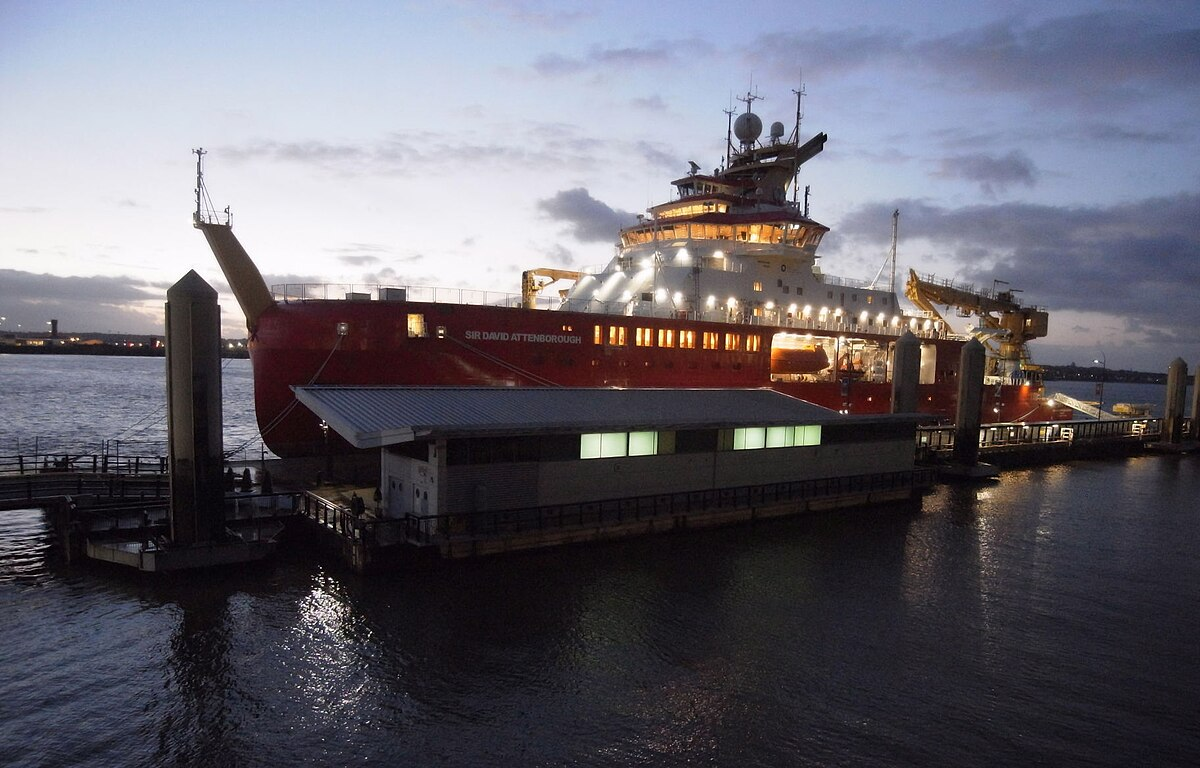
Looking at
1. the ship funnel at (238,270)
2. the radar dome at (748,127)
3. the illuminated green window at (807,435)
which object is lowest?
the illuminated green window at (807,435)

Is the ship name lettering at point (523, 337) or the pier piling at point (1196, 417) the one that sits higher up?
the ship name lettering at point (523, 337)

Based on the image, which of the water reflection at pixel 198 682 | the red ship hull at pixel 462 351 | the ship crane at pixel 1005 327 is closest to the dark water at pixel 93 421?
the red ship hull at pixel 462 351

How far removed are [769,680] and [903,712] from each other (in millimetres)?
2533

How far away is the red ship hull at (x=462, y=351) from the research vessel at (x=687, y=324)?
6 centimetres

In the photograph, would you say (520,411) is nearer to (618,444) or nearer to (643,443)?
(618,444)

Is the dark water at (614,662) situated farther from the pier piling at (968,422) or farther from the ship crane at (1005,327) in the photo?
the ship crane at (1005,327)

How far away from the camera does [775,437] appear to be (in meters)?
27.1

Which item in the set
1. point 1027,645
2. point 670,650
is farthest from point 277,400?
point 1027,645

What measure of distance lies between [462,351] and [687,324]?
11895mm

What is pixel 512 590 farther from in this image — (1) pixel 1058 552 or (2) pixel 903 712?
(1) pixel 1058 552

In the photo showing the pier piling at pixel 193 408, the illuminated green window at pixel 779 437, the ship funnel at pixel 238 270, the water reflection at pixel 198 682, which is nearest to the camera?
the water reflection at pixel 198 682

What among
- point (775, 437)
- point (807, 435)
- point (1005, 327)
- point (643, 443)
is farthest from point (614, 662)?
point (1005, 327)

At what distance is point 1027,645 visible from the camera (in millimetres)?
16781

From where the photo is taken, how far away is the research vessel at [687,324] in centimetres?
2823
